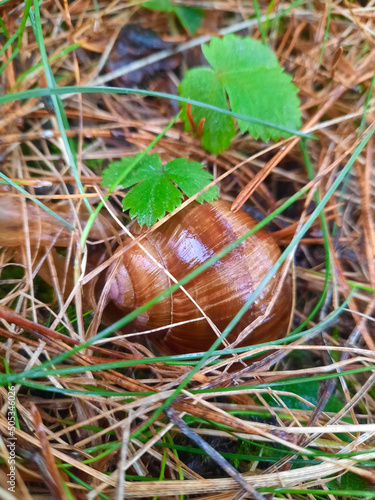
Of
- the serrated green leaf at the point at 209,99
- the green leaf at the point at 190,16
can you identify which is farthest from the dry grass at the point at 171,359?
the serrated green leaf at the point at 209,99

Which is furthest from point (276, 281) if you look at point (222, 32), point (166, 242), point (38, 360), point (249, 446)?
point (222, 32)

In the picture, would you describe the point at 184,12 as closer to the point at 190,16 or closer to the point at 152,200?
the point at 190,16

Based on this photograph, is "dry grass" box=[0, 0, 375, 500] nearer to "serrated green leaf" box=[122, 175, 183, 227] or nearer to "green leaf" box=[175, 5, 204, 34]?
"green leaf" box=[175, 5, 204, 34]

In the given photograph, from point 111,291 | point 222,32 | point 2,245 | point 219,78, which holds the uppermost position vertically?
point 222,32

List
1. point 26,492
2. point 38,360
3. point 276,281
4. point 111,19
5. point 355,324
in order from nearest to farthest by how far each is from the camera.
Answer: point 26,492 → point 38,360 → point 276,281 → point 355,324 → point 111,19

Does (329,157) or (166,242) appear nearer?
(166,242)

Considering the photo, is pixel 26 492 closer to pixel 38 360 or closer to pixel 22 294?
pixel 38 360
